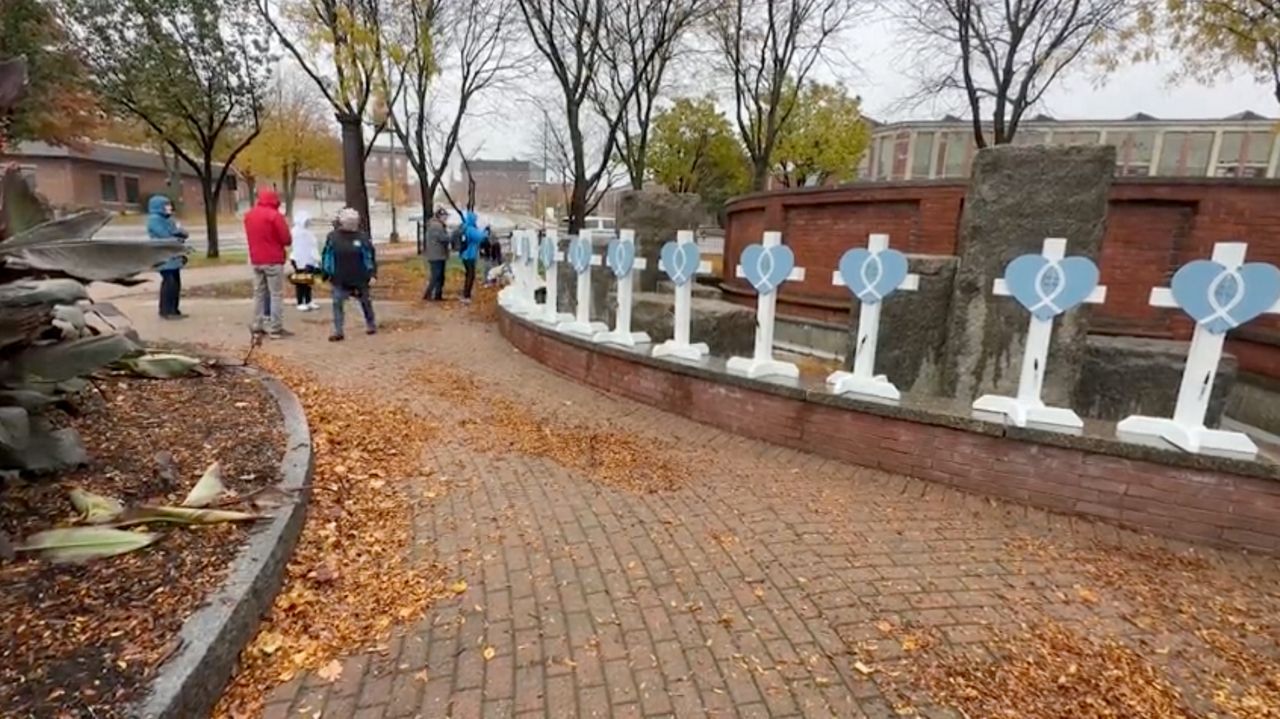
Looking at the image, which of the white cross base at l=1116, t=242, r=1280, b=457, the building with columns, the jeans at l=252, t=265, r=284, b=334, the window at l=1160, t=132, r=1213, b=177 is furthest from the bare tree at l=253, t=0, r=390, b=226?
the window at l=1160, t=132, r=1213, b=177

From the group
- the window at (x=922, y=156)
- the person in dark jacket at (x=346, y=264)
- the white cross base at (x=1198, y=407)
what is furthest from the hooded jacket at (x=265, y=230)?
the window at (x=922, y=156)

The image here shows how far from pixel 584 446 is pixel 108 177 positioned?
198ft

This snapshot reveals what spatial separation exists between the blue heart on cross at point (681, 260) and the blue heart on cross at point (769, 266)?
0.48 metres

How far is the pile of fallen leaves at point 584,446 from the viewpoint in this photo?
13.7ft

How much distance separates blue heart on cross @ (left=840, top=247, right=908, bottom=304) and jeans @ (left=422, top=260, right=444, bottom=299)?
30.9ft

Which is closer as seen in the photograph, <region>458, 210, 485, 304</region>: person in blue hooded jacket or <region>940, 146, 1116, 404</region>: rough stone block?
<region>940, 146, 1116, 404</region>: rough stone block

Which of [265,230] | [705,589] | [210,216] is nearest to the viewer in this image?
[705,589]

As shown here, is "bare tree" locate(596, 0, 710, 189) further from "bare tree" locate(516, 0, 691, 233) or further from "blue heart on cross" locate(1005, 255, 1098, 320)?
"blue heart on cross" locate(1005, 255, 1098, 320)

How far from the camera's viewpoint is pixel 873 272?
14.5 feet

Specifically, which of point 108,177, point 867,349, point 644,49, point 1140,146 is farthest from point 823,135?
point 108,177

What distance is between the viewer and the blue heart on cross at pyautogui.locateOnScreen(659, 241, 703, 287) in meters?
5.25

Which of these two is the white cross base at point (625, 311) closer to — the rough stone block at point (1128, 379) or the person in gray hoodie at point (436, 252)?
the rough stone block at point (1128, 379)

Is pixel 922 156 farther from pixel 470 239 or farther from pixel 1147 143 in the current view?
pixel 470 239

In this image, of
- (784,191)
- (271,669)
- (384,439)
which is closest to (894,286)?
(384,439)
